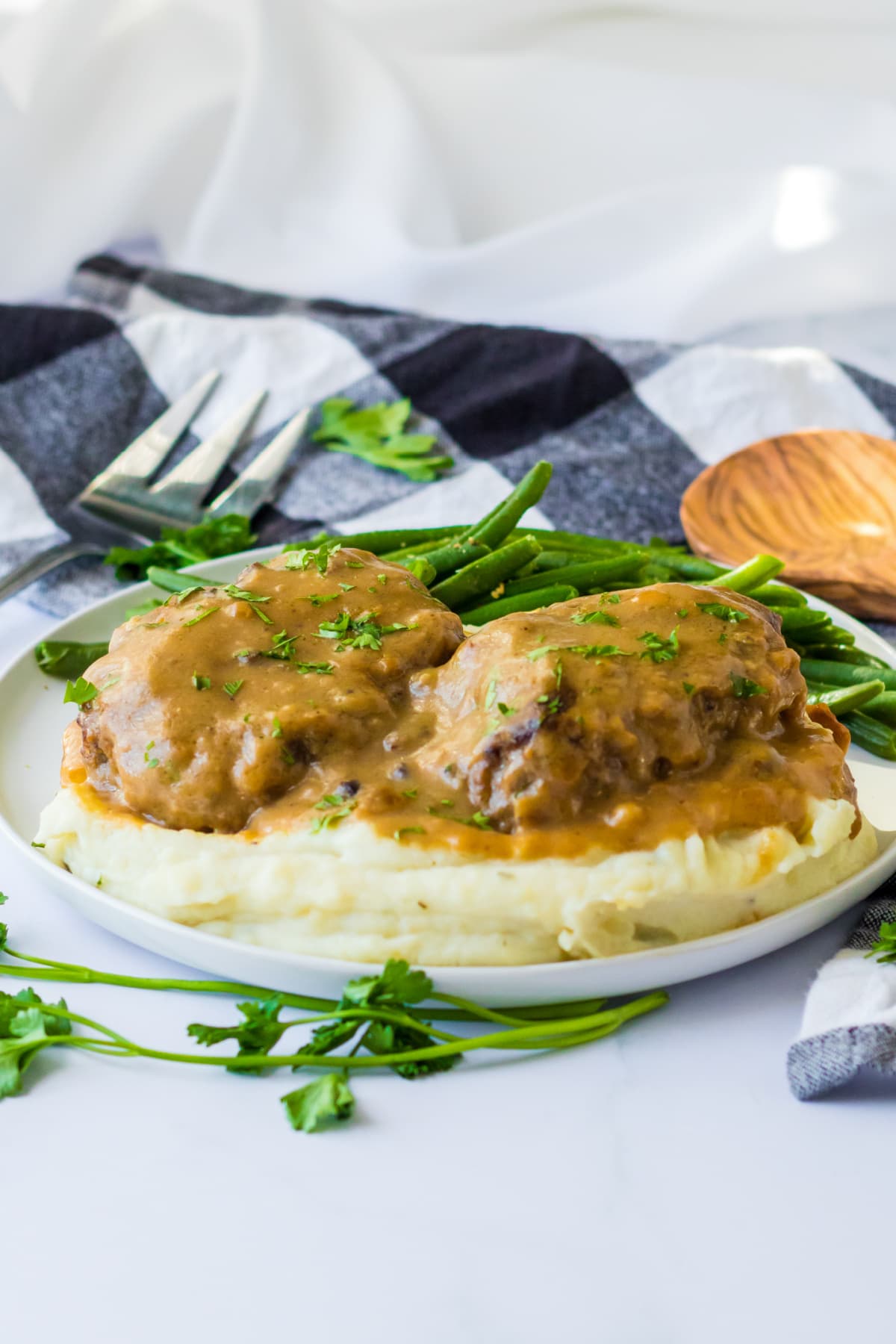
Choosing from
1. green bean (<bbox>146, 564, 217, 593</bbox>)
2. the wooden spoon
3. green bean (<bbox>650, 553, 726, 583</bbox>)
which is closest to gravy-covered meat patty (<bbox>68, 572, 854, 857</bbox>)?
green bean (<bbox>146, 564, 217, 593</bbox>)

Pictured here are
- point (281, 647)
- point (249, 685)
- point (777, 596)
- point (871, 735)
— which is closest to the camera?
point (249, 685)

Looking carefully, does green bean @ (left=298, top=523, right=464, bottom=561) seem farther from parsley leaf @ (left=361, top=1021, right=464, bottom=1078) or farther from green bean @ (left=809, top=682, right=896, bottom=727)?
parsley leaf @ (left=361, top=1021, right=464, bottom=1078)

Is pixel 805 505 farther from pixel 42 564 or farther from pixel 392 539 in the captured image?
pixel 42 564

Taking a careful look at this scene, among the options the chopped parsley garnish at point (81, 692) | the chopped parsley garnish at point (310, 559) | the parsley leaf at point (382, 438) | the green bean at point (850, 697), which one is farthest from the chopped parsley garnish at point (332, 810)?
the parsley leaf at point (382, 438)

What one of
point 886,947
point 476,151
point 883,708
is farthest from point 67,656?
point 476,151

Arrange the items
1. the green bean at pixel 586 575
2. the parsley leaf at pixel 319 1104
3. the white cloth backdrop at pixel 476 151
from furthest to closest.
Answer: the white cloth backdrop at pixel 476 151 < the green bean at pixel 586 575 < the parsley leaf at pixel 319 1104

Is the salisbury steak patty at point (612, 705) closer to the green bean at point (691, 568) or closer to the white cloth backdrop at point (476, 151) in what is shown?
the green bean at point (691, 568)
